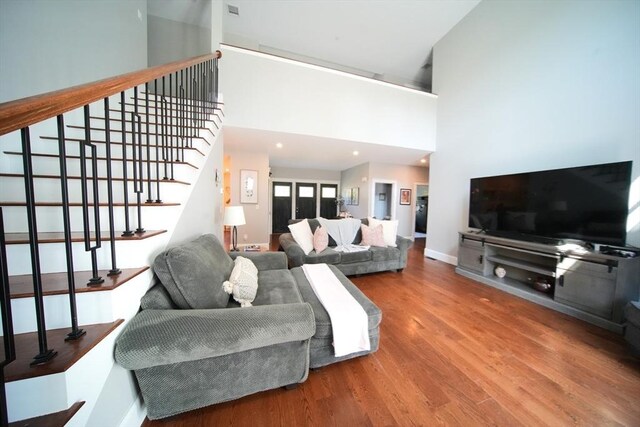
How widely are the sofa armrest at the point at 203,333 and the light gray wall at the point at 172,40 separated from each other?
180 inches

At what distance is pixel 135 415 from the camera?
1051mm

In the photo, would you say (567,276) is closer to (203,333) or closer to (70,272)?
(203,333)

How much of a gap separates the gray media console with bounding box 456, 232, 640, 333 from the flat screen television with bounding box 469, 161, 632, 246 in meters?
0.20

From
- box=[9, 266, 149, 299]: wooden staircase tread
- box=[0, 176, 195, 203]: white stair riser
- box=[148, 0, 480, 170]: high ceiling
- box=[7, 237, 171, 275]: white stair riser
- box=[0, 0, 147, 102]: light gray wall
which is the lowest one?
box=[9, 266, 149, 299]: wooden staircase tread

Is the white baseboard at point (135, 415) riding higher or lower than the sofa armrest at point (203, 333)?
lower

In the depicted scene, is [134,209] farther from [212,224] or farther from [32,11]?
[32,11]

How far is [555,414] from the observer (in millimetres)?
1201

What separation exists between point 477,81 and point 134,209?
16.1ft

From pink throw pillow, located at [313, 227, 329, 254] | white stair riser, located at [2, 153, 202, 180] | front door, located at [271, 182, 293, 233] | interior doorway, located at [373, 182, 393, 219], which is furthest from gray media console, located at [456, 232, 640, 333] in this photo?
front door, located at [271, 182, 293, 233]

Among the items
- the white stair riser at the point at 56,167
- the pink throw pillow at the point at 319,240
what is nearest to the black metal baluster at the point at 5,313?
the white stair riser at the point at 56,167

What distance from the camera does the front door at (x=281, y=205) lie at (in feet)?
23.1

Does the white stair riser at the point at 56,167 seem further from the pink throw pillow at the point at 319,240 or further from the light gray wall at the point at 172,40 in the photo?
the light gray wall at the point at 172,40

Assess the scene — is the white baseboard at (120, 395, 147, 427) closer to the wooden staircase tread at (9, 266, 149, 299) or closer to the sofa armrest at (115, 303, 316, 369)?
the sofa armrest at (115, 303, 316, 369)

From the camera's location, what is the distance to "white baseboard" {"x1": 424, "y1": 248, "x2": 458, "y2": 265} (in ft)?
12.7
